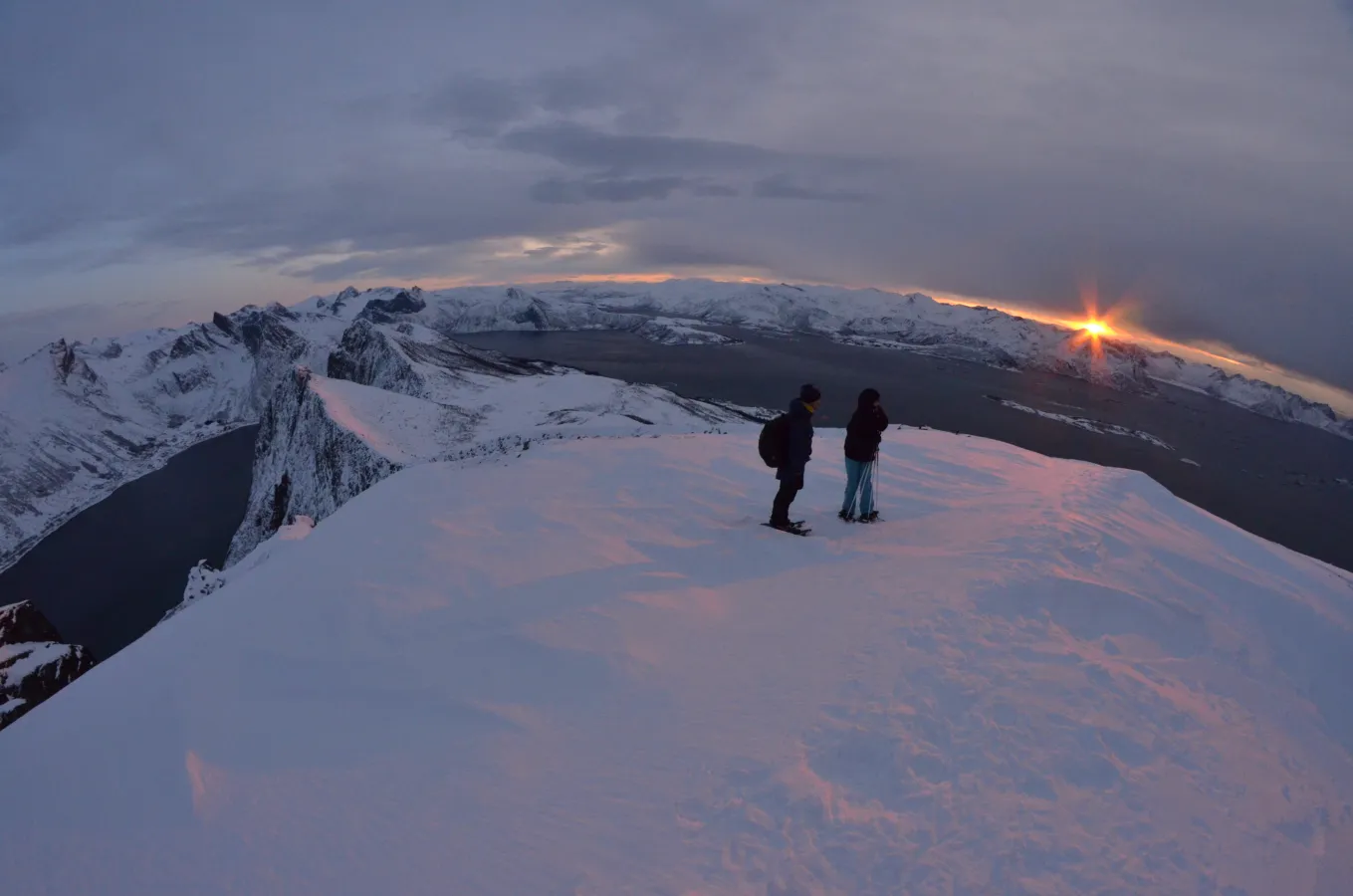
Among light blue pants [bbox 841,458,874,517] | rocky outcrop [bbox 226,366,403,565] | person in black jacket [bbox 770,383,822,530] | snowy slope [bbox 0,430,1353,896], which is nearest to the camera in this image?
snowy slope [bbox 0,430,1353,896]

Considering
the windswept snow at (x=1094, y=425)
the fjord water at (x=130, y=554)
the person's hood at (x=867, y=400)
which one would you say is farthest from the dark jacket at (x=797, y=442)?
the windswept snow at (x=1094, y=425)

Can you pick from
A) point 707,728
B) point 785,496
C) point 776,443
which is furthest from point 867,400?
point 707,728

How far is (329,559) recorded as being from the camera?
980 cm

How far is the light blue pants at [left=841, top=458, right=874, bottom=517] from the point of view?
1212 cm

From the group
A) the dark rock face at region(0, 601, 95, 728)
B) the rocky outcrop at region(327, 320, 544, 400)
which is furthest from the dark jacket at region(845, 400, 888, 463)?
the rocky outcrop at region(327, 320, 544, 400)

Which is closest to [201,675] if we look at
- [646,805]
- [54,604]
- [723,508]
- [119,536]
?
[646,805]

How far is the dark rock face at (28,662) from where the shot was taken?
2819 centimetres

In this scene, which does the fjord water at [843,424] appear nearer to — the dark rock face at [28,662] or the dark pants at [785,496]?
the dark rock face at [28,662]

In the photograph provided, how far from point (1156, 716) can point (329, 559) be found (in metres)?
11.7

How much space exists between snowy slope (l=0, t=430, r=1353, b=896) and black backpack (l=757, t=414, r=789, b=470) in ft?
5.49

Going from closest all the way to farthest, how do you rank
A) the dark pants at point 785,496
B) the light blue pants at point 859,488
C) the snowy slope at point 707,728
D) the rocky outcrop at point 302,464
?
1. the snowy slope at point 707,728
2. the dark pants at point 785,496
3. the light blue pants at point 859,488
4. the rocky outcrop at point 302,464

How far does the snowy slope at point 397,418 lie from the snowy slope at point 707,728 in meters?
10.6

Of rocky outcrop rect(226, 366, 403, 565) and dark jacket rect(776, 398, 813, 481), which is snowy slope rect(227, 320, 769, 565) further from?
dark jacket rect(776, 398, 813, 481)

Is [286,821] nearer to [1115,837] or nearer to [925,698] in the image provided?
[925,698]
